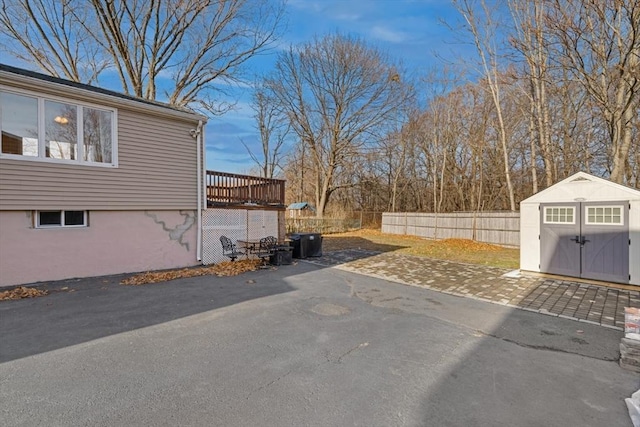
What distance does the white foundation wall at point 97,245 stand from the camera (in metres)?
6.80

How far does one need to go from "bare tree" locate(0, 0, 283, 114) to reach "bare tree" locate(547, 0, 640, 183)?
43.4 feet

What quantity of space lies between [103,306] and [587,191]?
34.8 feet

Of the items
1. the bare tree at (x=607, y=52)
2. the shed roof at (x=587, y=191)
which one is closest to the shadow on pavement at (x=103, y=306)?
the shed roof at (x=587, y=191)

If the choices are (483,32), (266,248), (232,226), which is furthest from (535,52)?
(232,226)

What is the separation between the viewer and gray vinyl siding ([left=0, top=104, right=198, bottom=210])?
22.5 ft

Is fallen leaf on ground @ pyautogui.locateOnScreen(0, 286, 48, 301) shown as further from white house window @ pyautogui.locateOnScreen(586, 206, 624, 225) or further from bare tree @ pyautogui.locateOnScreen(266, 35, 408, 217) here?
bare tree @ pyautogui.locateOnScreen(266, 35, 408, 217)

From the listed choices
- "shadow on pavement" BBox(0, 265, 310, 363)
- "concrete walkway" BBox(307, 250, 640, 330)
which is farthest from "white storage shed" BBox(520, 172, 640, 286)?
"shadow on pavement" BBox(0, 265, 310, 363)

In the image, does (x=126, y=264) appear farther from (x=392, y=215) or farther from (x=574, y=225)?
(x=392, y=215)

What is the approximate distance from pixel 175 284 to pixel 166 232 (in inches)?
94.4

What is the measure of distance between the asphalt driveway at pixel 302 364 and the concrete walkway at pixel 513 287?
2.05 feet

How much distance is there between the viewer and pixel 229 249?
32.0 ft

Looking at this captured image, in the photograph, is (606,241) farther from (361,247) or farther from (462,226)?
(462,226)

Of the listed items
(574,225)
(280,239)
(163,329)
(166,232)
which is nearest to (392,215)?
(280,239)

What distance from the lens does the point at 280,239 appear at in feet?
39.8
